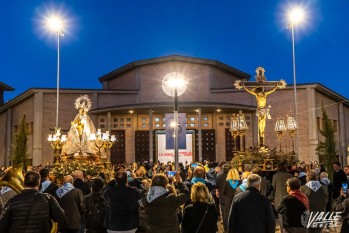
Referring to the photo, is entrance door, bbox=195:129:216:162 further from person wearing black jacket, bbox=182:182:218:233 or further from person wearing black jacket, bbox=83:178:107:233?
person wearing black jacket, bbox=182:182:218:233

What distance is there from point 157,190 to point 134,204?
3.08 feet

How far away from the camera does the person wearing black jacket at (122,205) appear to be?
22.7 ft

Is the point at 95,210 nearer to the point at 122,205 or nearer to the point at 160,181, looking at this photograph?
the point at 122,205

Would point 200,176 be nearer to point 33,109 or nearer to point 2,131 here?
point 33,109

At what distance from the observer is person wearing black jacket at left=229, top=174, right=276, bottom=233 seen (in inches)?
225

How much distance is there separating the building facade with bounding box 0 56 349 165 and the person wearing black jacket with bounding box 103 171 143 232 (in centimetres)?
2283

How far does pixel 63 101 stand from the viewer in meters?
34.1

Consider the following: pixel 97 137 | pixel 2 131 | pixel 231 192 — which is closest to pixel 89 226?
pixel 231 192

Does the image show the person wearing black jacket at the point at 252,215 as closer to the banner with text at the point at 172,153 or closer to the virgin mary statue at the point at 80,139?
the virgin mary statue at the point at 80,139

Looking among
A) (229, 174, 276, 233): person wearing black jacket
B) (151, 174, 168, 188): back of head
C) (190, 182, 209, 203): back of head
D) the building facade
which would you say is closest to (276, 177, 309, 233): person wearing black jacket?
(229, 174, 276, 233): person wearing black jacket

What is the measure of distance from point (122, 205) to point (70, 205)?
1.43 meters

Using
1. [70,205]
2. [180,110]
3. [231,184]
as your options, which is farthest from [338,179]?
[180,110]

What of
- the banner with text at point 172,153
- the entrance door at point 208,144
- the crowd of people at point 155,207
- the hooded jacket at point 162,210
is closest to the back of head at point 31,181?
the crowd of people at point 155,207

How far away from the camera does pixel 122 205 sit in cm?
691
